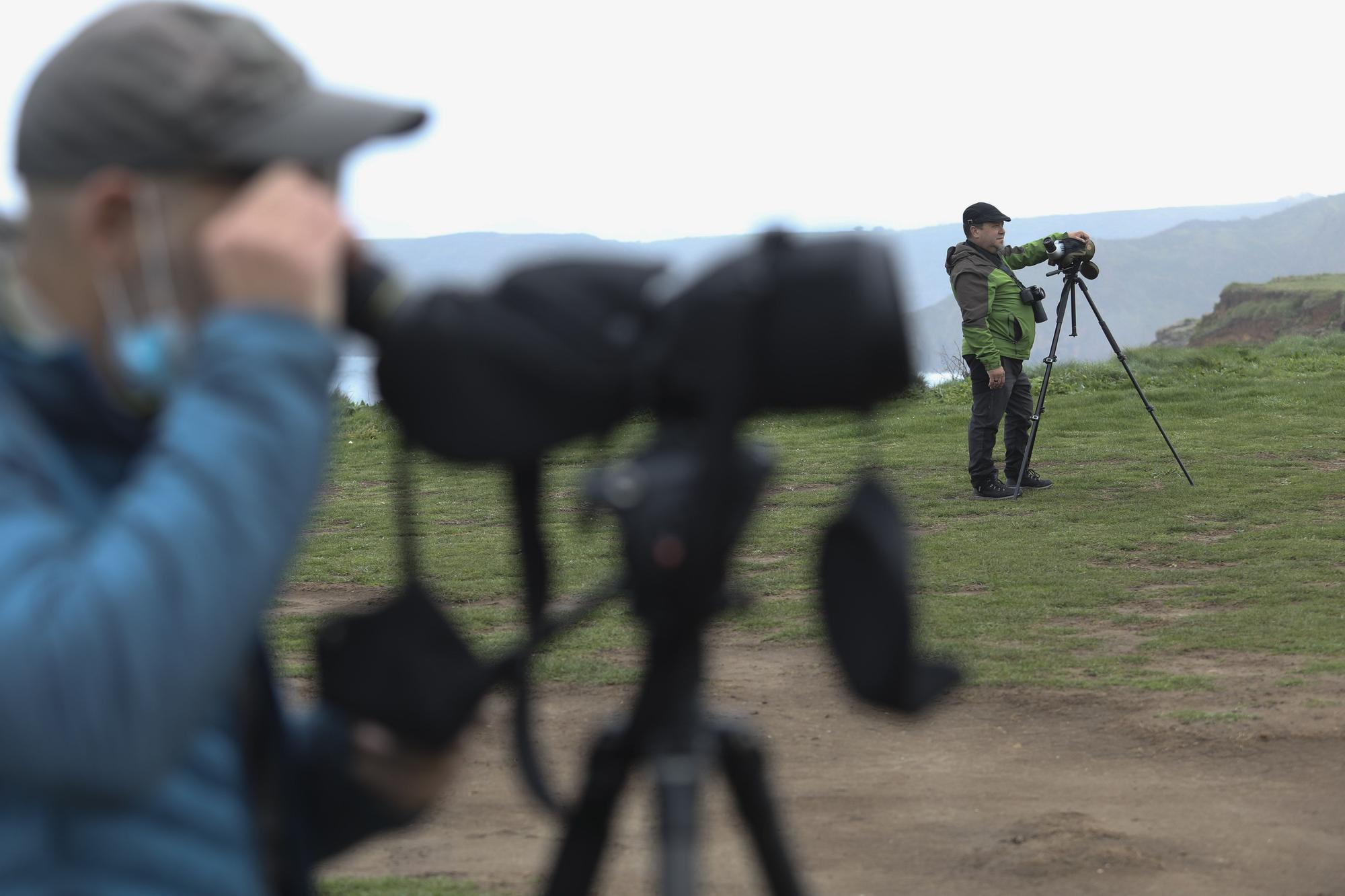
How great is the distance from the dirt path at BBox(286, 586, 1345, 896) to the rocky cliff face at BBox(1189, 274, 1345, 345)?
37570 millimetres

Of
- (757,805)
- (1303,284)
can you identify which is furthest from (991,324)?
(1303,284)

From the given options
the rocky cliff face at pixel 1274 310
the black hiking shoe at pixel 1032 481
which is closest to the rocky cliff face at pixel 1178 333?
the rocky cliff face at pixel 1274 310

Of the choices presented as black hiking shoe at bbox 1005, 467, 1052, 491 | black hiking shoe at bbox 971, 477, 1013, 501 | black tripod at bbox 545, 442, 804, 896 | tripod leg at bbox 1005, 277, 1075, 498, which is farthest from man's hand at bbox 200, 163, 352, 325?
black hiking shoe at bbox 1005, 467, 1052, 491

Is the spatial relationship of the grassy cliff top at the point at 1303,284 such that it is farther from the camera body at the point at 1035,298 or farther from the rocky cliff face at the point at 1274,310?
the camera body at the point at 1035,298

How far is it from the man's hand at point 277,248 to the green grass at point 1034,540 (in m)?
0.51

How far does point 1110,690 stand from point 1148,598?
187 cm

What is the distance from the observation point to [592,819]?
4.96 ft

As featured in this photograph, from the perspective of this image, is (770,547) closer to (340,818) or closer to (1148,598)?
(1148,598)

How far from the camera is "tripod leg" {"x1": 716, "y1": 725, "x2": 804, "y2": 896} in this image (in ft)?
5.10

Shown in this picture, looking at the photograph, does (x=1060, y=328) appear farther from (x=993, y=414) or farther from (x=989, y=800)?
(x=989, y=800)

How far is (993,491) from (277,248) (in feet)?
34.0

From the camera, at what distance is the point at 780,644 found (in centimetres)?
695

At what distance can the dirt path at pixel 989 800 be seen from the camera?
4.10 m

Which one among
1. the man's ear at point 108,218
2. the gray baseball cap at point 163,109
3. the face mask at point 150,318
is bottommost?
the face mask at point 150,318
